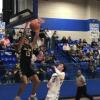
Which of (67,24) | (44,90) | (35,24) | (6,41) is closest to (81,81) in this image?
(44,90)

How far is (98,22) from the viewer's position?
26.5 m

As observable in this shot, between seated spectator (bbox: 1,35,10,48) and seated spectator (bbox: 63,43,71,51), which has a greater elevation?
seated spectator (bbox: 1,35,10,48)

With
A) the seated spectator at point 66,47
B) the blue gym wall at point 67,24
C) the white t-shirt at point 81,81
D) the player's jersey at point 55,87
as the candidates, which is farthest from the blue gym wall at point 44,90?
the blue gym wall at point 67,24

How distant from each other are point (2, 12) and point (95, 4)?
59.7 feet

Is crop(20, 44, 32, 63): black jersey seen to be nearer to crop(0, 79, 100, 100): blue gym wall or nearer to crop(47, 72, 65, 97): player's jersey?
crop(47, 72, 65, 97): player's jersey

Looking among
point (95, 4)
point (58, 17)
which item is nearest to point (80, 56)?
point (58, 17)

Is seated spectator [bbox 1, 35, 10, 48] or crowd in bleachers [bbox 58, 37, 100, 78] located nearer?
seated spectator [bbox 1, 35, 10, 48]

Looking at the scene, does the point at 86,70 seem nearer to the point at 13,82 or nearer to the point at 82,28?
the point at 13,82

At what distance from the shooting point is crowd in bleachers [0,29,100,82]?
13.6m

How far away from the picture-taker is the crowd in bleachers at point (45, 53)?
13.6m

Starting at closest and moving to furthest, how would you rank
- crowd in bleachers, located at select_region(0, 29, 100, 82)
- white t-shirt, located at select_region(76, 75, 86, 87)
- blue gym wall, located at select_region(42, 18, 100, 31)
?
1. white t-shirt, located at select_region(76, 75, 86, 87)
2. crowd in bleachers, located at select_region(0, 29, 100, 82)
3. blue gym wall, located at select_region(42, 18, 100, 31)

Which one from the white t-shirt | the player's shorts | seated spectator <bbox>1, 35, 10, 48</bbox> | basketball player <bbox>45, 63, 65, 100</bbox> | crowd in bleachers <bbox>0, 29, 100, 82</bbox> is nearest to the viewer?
the player's shorts

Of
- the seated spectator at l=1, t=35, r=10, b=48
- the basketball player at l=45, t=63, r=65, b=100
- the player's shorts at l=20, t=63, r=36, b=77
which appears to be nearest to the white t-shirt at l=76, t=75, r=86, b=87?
the basketball player at l=45, t=63, r=65, b=100

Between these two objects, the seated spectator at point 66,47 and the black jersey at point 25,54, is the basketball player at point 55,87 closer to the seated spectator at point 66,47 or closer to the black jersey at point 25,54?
the black jersey at point 25,54
